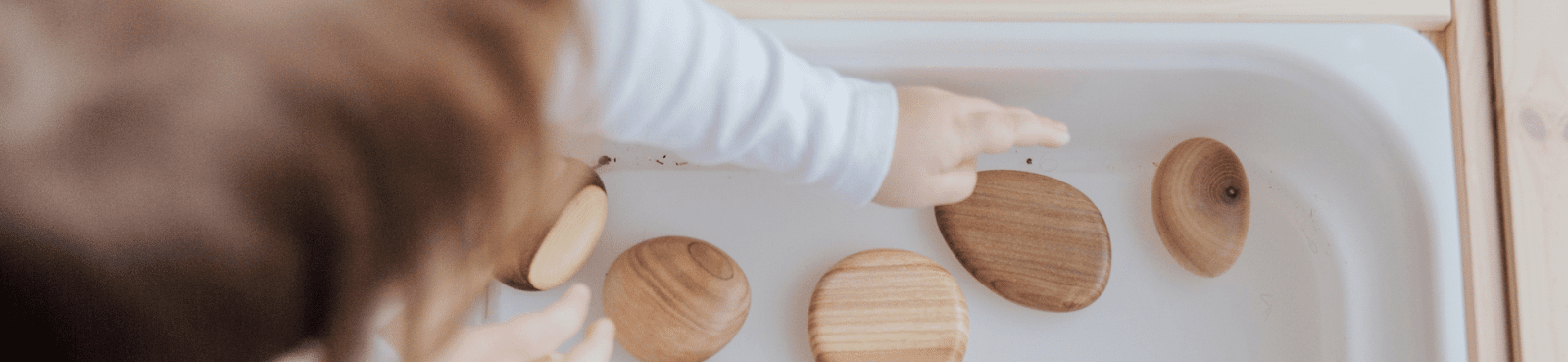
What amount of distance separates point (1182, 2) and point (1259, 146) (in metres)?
0.19

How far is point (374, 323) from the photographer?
283 millimetres

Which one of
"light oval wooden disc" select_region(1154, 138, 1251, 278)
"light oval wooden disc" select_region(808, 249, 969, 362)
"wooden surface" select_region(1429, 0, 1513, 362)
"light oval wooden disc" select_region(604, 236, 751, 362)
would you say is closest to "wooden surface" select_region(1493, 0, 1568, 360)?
"wooden surface" select_region(1429, 0, 1513, 362)

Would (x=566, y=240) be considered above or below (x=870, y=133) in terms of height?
below

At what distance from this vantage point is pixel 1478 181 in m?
0.45

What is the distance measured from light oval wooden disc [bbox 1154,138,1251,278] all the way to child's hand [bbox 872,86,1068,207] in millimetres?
135

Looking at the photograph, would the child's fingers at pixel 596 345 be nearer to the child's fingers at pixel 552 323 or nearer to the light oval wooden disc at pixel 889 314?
the child's fingers at pixel 552 323

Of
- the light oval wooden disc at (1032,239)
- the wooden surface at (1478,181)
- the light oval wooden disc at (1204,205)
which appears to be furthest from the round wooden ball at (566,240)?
the wooden surface at (1478,181)

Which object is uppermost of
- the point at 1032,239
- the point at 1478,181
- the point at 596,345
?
the point at 1478,181

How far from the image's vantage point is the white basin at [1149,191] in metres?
0.46

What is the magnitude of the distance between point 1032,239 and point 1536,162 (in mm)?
277

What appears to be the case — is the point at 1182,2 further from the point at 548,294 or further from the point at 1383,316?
the point at 548,294

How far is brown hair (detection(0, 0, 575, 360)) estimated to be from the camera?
187mm

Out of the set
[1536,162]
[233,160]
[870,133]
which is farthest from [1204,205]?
[233,160]

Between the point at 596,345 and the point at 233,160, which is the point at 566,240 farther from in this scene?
the point at 233,160
